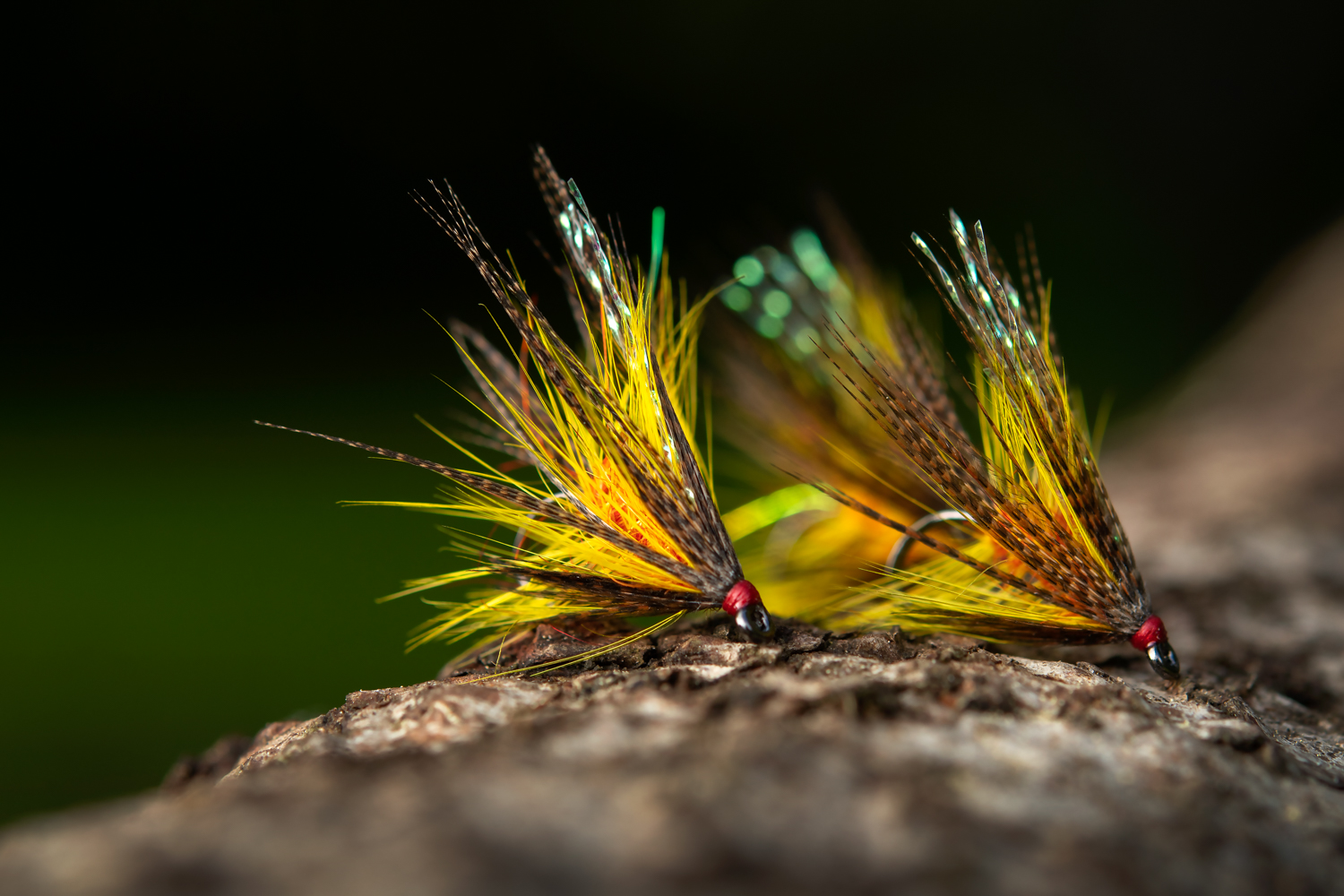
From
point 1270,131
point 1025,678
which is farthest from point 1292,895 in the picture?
point 1270,131

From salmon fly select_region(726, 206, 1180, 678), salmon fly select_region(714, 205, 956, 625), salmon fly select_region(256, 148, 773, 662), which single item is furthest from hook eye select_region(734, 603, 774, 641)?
salmon fly select_region(714, 205, 956, 625)

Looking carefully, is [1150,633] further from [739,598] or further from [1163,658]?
[739,598]

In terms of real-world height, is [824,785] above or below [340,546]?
below

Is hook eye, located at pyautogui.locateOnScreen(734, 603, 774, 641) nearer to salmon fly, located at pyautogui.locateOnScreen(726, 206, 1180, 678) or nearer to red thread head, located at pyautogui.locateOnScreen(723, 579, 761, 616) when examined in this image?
red thread head, located at pyautogui.locateOnScreen(723, 579, 761, 616)

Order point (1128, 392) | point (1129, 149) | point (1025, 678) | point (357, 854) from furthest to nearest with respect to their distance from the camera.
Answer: point (1129, 149) < point (1128, 392) < point (1025, 678) < point (357, 854)

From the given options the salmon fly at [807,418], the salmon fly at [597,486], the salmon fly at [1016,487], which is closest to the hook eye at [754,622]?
the salmon fly at [597,486]

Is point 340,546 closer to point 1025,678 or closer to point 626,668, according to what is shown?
point 626,668
